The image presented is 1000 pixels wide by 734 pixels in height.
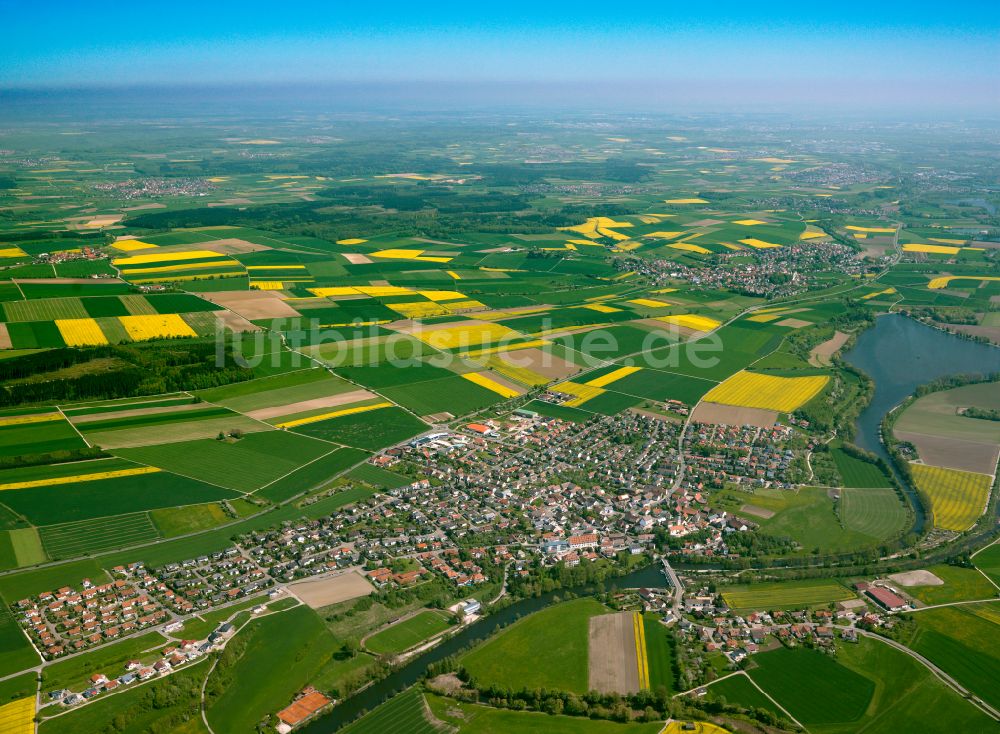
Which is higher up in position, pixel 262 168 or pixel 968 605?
pixel 262 168

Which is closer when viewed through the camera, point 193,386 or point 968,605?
point 968,605

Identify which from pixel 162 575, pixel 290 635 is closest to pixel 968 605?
pixel 290 635

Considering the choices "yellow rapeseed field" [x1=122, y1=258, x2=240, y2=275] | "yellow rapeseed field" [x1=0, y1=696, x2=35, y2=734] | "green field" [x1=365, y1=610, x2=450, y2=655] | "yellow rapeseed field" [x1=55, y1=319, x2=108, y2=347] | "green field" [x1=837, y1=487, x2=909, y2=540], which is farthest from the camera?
"yellow rapeseed field" [x1=122, y1=258, x2=240, y2=275]

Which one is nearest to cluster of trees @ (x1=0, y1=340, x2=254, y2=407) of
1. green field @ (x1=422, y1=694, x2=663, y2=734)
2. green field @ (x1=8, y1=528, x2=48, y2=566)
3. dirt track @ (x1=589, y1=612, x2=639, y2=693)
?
green field @ (x1=8, y1=528, x2=48, y2=566)

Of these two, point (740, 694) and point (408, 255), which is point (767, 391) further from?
point (408, 255)

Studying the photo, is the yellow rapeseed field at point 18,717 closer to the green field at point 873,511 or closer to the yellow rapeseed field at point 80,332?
the green field at point 873,511

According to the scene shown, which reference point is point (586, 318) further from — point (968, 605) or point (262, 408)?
point (968, 605)

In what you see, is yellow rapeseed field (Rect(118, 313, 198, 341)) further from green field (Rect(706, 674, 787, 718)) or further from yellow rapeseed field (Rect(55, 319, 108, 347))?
green field (Rect(706, 674, 787, 718))
